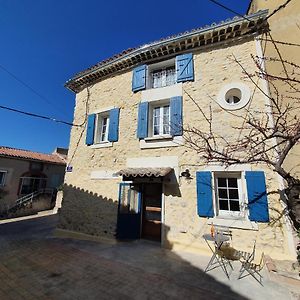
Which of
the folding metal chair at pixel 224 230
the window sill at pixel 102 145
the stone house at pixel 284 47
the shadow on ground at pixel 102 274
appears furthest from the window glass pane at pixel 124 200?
the stone house at pixel 284 47

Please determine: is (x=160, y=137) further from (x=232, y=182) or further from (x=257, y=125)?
(x=257, y=125)

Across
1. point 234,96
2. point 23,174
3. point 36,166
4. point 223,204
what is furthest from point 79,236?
point 36,166

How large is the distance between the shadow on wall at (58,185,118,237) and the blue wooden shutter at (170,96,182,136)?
3.74 m

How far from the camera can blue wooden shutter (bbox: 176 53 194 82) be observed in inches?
290

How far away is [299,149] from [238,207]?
8.37ft

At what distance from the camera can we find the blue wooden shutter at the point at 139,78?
810cm

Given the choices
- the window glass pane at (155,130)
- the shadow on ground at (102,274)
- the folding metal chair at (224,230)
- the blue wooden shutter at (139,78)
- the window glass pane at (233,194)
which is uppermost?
the blue wooden shutter at (139,78)

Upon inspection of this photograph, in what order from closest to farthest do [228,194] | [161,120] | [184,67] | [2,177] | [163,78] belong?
[228,194] < [184,67] < [161,120] < [163,78] < [2,177]

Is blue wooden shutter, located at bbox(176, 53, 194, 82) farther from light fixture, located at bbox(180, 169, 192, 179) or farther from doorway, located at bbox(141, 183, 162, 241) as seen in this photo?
doorway, located at bbox(141, 183, 162, 241)

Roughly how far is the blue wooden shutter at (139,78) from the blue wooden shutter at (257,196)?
215 inches

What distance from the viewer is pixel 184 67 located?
295 inches

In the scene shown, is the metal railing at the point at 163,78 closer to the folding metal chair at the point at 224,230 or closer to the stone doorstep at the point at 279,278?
the folding metal chair at the point at 224,230

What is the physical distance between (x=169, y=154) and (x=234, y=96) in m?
3.21

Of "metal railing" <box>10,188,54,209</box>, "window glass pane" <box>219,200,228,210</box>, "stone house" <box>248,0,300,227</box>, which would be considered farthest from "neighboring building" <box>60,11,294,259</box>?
"metal railing" <box>10,188,54,209</box>
